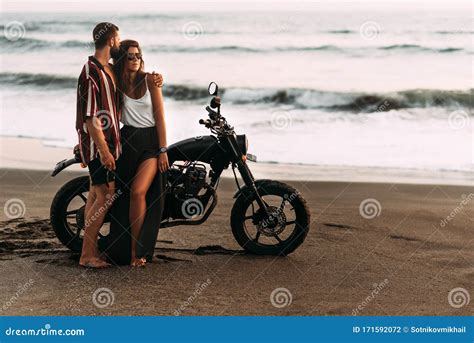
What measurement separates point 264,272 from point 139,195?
1151 millimetres

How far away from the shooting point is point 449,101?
1568 centimetres

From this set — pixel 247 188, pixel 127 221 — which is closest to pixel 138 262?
pixel 127 221

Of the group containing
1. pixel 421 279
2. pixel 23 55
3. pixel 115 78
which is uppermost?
pixel 115 78

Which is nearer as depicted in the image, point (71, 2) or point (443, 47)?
point (443, 47)

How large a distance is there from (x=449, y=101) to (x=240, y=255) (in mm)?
10329

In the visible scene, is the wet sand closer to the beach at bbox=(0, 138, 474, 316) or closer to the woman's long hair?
the beach at bbox=(0, 138, 474, 316)

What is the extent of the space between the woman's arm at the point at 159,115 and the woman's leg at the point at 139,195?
0.07m

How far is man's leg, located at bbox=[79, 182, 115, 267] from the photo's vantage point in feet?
20.0

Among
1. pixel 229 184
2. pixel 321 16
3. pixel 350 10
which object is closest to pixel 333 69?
pixel 321 16

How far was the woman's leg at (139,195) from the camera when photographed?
6.12 m

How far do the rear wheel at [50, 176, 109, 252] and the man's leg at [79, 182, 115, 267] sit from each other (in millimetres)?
119

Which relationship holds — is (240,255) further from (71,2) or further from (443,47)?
(71,2)

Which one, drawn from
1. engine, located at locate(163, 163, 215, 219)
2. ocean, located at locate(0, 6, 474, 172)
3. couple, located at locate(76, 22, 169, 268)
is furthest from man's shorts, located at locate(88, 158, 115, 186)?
ocean, located at locate(0, 6, 474, 172)

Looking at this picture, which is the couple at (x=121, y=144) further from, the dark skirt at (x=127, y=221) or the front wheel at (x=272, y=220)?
the front wheel at (x=272, y=220)
